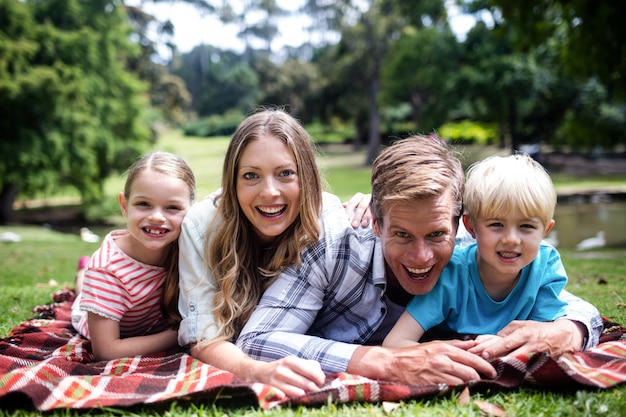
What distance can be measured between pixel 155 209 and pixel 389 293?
1.47m

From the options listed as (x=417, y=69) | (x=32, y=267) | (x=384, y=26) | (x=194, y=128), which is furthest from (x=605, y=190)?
(x=194, y=128)

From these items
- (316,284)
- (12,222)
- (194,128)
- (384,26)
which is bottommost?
(12,222)

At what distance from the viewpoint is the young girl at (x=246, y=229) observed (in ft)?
10.1

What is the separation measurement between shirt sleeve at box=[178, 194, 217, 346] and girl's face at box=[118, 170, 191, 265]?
0.13 metres

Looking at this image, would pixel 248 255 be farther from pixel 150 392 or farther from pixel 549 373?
pixel 549 373

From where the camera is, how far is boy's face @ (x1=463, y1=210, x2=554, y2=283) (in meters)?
2.85

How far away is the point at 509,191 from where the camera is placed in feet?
9.23

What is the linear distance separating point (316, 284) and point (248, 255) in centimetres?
45

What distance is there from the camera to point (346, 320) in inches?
130

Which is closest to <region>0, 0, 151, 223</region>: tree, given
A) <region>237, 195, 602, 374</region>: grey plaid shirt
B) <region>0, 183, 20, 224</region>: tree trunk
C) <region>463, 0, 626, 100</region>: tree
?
<region>0, 183, 20, 224</region>: tree trunk

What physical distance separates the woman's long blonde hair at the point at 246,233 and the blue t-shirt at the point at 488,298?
74 centimetres

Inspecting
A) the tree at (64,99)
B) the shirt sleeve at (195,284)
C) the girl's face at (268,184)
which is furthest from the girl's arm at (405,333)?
the tree at (64,99)

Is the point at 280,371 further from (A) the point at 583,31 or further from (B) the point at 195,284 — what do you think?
(A) the point at 583,31

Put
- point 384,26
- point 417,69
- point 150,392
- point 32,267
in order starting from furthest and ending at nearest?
1. point 384,26
2. point 417,69
3. point 32,267
4. point 150,392
